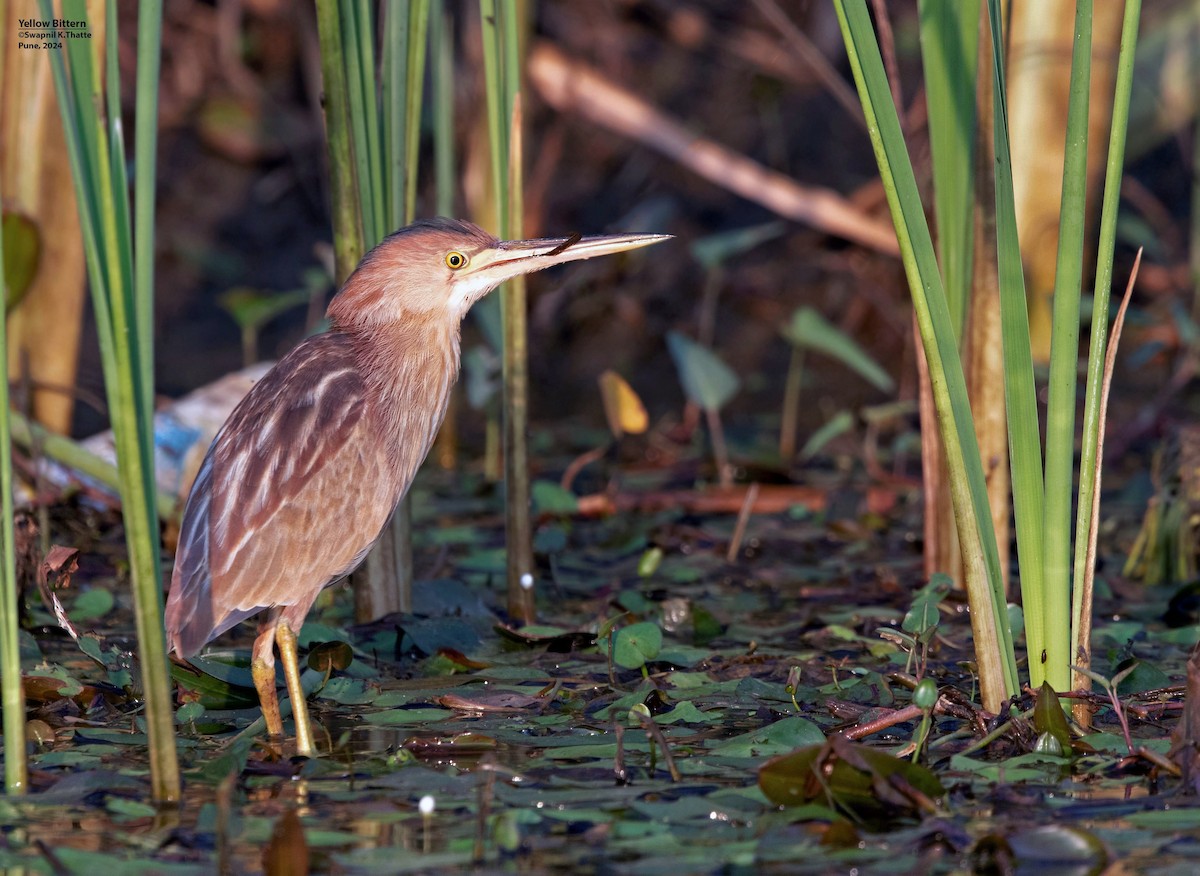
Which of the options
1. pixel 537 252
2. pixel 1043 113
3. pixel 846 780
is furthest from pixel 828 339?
pixel 846 780

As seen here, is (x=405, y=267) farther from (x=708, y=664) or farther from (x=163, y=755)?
(x=163, y=755)

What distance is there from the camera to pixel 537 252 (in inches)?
136

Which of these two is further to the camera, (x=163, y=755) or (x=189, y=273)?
(x=189, y=273)

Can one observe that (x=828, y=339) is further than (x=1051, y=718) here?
Yes

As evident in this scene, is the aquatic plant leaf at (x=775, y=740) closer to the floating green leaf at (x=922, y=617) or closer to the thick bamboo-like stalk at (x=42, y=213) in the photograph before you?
the floating green leaf at (x=922, y=617)

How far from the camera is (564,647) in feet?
12.0

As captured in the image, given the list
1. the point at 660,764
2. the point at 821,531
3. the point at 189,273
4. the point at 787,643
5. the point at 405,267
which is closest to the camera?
the point at 660,764

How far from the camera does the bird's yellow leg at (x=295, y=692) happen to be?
2.94 metres

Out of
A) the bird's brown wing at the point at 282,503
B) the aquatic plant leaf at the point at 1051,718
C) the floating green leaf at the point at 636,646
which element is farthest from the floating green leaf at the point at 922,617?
the bird's brown wing at the point at 282,503

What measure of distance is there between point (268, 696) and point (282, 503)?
0.40 meters

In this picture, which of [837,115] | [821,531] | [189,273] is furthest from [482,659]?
[837,115]

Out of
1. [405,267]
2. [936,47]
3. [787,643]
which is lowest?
[787,643]

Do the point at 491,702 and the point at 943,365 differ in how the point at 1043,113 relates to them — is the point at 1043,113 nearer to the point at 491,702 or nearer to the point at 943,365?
the point at 943,365

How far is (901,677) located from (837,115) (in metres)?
5.87
